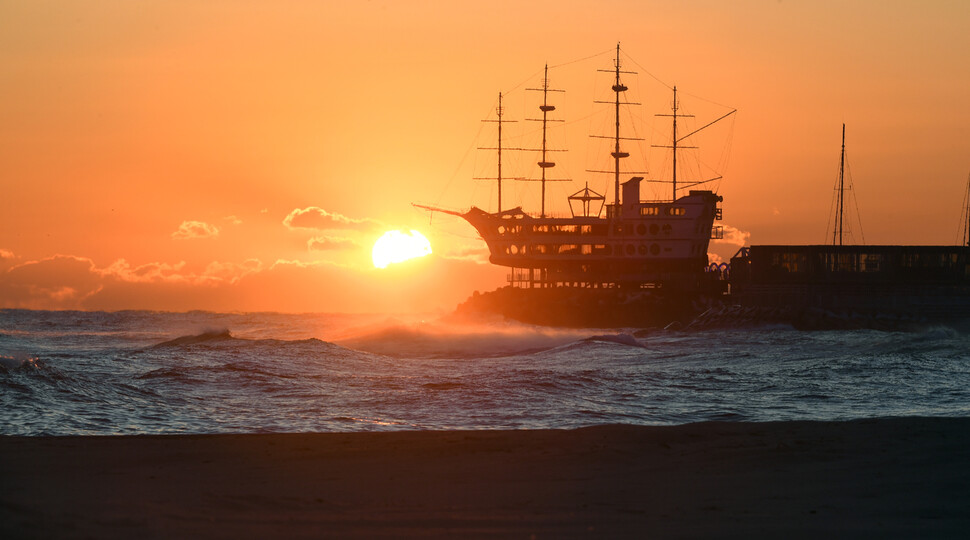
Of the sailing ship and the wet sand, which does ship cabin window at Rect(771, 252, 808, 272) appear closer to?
the sailing ship

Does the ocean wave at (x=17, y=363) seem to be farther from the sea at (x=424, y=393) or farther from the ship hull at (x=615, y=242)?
the ship hull at (x=615, y=242)

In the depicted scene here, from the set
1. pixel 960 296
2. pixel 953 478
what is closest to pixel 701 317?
pixel 960 296

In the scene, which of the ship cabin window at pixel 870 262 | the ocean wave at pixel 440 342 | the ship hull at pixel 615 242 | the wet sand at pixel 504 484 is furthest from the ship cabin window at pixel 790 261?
the wet sand at pixel 504 484

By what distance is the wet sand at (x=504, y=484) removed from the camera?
7.98 m

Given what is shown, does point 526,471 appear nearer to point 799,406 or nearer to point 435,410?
point 435,410

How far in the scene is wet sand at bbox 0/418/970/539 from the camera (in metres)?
7.98

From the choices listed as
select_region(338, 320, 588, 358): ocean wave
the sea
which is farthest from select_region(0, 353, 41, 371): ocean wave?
select_region(338, 320, 588, 358): ocean wave

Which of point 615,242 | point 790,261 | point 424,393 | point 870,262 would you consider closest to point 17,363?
point 424,393

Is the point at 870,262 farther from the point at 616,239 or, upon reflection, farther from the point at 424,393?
the point at 424,393

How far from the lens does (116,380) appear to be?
20.9 metres

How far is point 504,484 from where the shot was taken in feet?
32.1

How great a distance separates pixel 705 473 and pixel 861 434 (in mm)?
3873

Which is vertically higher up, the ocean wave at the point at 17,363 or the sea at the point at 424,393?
the ocean wave at the point at 17,363

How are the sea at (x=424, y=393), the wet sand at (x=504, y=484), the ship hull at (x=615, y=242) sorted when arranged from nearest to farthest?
the wet sand at (x=504, y=484) < the sea at (x=424, y=393) < the ship hull at (x=615, y=242)
